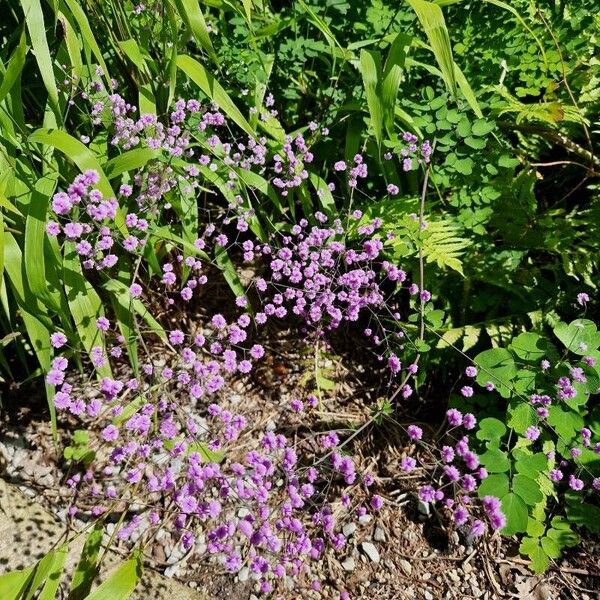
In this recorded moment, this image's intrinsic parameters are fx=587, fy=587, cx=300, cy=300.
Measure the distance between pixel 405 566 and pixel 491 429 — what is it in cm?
58

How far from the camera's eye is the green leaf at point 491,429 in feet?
6.40

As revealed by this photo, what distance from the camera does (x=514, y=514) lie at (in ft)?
5.85

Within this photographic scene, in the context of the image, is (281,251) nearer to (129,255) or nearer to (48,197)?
(129,255)

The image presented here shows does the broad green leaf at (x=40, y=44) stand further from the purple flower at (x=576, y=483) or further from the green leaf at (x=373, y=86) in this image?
the purple flower at (x=576, y=483)

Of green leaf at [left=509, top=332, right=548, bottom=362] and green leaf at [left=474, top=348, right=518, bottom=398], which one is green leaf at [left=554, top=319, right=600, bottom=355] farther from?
green leaf at [left=474, top=348, right=518, bottom=398]

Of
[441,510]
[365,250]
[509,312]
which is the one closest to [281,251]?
[365,250]

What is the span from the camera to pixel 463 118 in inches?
86.4

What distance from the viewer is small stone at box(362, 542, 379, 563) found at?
206 centimetres

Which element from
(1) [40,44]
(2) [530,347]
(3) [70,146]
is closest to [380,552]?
(2) [530,347]

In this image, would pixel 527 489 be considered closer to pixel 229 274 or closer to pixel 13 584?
pixel 229 274

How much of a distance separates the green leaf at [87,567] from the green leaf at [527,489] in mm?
1281

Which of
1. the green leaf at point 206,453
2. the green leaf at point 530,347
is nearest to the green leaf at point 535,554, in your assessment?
the green leaf at point 530,347

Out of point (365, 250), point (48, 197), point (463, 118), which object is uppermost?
point (48, 197)

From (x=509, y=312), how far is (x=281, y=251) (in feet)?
3.13
